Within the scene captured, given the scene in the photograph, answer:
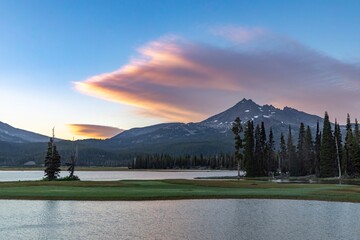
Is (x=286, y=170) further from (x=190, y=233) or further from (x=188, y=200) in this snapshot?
(x=190, y=233)

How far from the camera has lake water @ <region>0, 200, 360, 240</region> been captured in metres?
26.1

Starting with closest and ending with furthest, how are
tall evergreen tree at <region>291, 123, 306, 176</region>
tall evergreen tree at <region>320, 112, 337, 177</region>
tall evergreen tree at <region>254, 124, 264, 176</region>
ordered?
1. tall evergreen tree at <region>320, 112, 337, 177</region>
2. tall evergreen tree at <region>254, 124, 264, 176</region>
3. tall evergreen tree at <region>291, 123, 306, 176</region>

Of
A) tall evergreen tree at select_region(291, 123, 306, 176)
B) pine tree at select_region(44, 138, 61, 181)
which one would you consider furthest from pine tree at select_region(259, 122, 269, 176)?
pine tree at select_region(44, 138, 61, 181)

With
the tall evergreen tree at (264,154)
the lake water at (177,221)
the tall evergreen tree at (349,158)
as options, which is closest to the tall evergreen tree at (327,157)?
the tall evergreen tree at (349,158)

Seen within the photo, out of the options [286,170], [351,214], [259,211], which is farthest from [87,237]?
A: [286,170]

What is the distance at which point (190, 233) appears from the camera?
26.5m

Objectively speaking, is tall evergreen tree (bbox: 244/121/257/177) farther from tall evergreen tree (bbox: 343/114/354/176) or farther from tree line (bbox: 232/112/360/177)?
tall evergreen tree (bbox: 343/114/354/176)

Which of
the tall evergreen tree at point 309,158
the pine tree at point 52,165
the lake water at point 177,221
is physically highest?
the tall evergreen tree at point 309,158

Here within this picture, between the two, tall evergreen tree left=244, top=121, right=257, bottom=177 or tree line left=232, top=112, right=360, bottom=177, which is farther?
tall evergreen tree left=244, top=121, right=257, bottom=177

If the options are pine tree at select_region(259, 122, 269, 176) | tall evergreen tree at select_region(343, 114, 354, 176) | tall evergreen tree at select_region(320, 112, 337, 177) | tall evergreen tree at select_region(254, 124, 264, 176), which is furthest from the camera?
pine tree at select_region(259, 122, 269, 176)

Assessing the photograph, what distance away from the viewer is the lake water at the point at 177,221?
26.1m

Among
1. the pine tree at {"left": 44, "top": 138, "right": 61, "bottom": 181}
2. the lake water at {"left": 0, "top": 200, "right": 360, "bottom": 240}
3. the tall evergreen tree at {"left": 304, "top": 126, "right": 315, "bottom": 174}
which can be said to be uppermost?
the tall evergreen tree at {"left": 304, "top": 126, "right": 315, "bottom": 174}

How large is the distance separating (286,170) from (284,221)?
15951 centimetres

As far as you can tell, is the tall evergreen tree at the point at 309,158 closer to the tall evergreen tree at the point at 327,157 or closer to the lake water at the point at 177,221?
the tall evergreen tree at the point at 327,157
